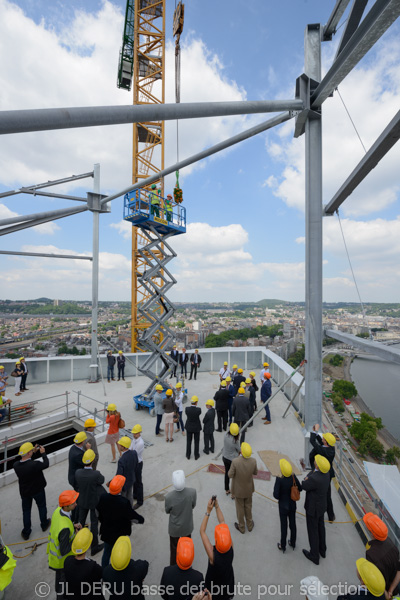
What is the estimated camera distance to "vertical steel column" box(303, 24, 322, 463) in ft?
20.6

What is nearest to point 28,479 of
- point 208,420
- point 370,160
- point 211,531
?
point 211,531

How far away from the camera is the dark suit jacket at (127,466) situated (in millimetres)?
4852

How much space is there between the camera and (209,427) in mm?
7172

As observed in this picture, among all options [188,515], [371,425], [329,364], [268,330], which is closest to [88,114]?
[188,515]

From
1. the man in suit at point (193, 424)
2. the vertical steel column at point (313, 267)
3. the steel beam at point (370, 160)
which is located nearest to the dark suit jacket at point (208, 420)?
the man in suit at point (193, 424)

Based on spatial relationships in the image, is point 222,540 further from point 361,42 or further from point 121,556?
point 361,42

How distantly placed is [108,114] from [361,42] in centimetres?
394

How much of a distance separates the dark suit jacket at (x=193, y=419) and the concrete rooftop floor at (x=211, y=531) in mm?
915

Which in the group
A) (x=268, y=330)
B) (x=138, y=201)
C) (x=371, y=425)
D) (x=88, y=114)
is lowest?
(x=371, y=425)

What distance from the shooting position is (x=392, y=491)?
4.18 meters

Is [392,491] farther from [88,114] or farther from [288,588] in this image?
[88,114]

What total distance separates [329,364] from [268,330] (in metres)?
31.4

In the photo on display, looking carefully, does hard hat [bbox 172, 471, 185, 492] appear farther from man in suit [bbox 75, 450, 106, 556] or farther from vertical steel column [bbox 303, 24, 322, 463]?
vertical steel column [bbox 303, 24, 322, 463]

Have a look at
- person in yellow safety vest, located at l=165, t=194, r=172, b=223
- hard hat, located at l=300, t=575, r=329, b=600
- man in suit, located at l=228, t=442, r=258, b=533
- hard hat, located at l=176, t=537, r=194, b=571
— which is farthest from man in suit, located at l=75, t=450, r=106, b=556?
person in yellow safety vest, located at l=165, t=194, r=172, b=223
